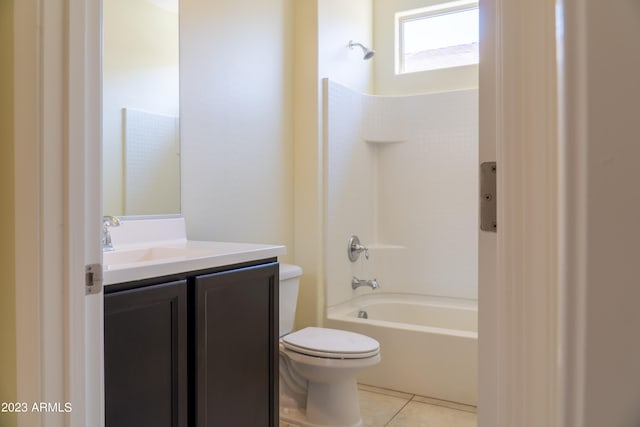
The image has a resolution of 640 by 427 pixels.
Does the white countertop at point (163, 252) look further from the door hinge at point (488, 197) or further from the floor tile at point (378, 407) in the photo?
the floor tile at point (378, 407)

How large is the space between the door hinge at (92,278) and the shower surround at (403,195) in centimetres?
195

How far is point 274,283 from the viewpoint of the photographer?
1706 mm

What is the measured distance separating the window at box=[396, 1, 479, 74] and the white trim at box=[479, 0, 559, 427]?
314 centimetres

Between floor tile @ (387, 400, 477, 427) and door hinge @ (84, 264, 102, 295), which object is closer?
door hinge @ (84, 264, 102, 295)

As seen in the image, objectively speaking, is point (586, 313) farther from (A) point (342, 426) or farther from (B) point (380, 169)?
(B) point (380, 169)

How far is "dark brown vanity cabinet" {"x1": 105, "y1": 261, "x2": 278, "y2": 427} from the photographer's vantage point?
3.78 feet

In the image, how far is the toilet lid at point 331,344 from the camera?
1991 mm

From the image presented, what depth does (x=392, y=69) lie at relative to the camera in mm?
3498

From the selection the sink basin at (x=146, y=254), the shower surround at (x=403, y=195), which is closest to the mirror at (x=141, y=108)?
the sink basin at (x=146, y=254)

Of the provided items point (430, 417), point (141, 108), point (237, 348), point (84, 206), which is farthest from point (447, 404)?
point (84, 206)

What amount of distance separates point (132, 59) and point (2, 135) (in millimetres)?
1102

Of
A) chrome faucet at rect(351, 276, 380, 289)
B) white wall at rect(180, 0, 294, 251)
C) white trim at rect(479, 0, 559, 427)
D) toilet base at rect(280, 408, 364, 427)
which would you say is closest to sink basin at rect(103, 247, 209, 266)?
white wall at rect(180, 0, 294, 251)

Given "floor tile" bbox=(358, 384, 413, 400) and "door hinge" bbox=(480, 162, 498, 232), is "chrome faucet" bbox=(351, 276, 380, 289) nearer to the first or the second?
"floor tile" bbox=(358, 384, 413, 400)

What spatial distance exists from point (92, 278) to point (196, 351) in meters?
0.52
